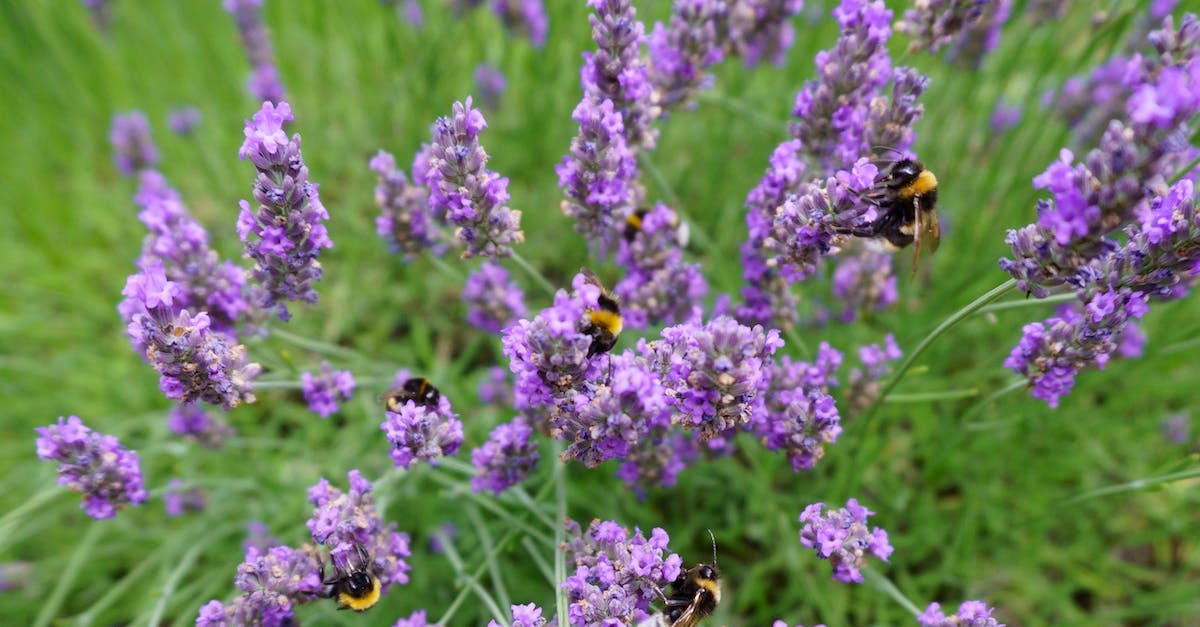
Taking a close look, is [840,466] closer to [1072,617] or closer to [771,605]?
[771,605]

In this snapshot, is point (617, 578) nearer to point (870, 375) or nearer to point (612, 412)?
point (612, 412)

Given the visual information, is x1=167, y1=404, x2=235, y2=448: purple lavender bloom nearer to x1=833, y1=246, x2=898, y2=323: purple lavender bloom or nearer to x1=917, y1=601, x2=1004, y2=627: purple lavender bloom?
x1=833, y1=246, x2=898, y2=323: purple lavender bloom

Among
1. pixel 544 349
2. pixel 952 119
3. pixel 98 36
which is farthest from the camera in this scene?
pixel 98 36

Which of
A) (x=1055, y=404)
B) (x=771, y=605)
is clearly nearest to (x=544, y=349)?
(x=1055, y=404)

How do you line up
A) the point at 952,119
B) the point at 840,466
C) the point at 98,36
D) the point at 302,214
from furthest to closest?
the point at 98,36
the point at 952,119
the point at 840,466
the point at 302,214

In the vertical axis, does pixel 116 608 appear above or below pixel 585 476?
below

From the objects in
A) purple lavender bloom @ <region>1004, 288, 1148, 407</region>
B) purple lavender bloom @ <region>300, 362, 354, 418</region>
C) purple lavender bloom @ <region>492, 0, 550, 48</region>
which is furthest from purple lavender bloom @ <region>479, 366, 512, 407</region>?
purple lavender bloom @ <region>1004, 288, 1148, 407</region>
